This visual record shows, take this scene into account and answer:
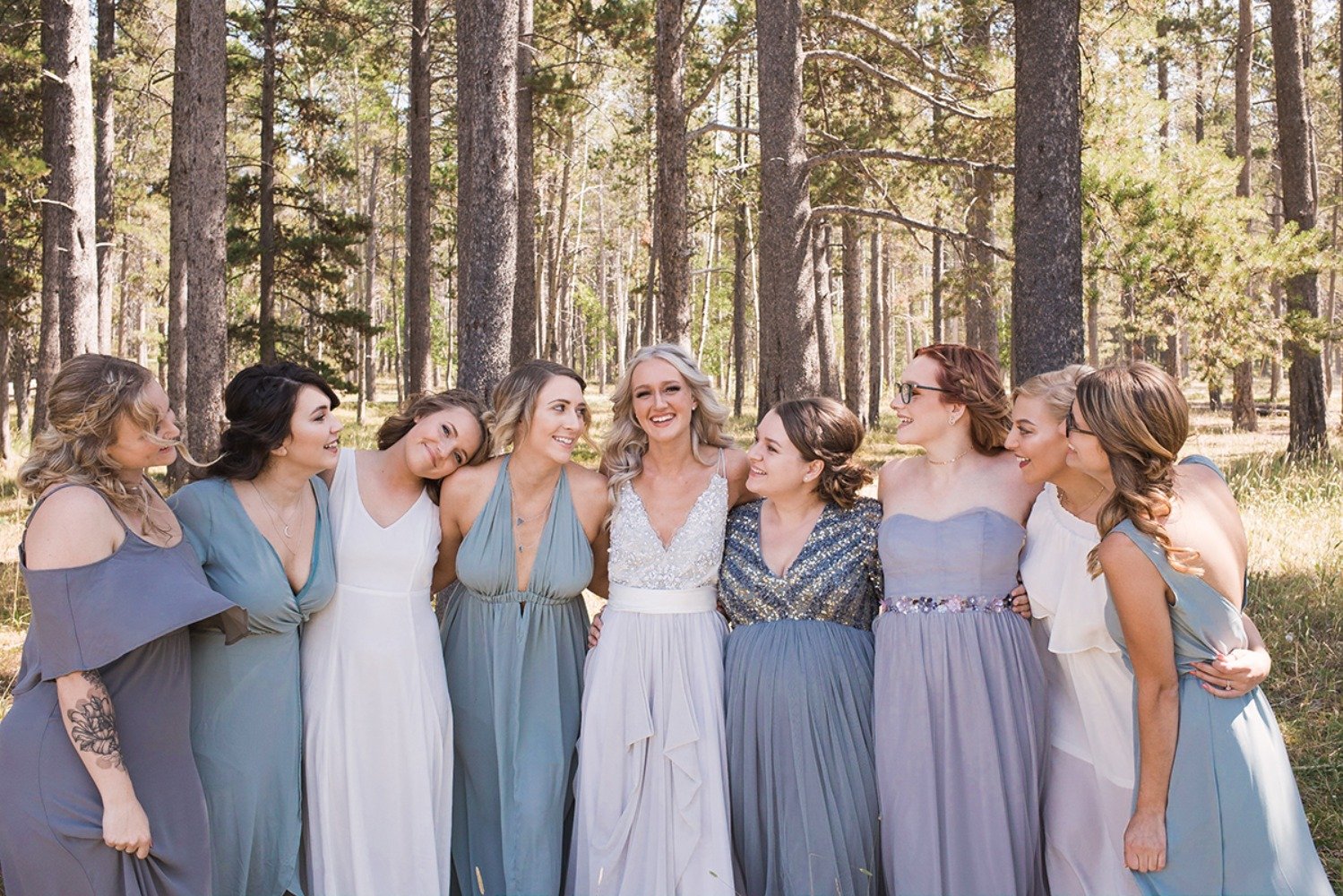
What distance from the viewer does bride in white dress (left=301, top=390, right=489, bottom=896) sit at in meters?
4.04

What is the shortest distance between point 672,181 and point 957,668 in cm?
874

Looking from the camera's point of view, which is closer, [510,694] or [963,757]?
[963,757]

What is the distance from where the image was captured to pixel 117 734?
3279 mm

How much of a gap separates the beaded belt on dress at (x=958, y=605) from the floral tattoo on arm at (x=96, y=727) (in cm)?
267

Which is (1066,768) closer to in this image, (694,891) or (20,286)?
(694,891)

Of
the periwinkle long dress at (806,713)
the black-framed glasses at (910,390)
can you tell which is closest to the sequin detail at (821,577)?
the periwinkle long dress at (806,713)

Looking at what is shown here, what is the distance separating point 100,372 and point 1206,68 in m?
35.3

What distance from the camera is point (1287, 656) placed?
21.3 feet

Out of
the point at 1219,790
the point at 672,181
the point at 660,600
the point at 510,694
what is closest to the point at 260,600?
the point at 510,694

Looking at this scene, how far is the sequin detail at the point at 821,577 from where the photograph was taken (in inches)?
163

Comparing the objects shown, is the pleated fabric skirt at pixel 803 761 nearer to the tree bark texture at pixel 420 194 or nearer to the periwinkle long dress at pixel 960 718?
the periwinkle long dress at pixel 960 718

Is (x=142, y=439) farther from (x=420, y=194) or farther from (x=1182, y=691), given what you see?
(x=420, y=194)

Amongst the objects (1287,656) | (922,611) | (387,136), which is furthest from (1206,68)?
(922,611)

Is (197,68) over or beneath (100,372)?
over
